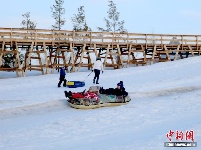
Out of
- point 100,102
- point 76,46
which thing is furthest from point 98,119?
point 76,46

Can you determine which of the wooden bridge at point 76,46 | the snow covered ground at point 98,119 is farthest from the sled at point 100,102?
the wooden bridge at point 76,46

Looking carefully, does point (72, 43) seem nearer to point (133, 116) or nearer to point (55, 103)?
point (55, 103)

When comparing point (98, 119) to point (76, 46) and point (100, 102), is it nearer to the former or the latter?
point (100, 102)

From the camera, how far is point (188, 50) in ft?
121

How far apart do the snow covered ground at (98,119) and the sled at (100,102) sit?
0.98ft

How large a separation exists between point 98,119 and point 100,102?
92.1 inches

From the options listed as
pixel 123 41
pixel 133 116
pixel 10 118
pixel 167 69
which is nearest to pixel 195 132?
pixel 133 116

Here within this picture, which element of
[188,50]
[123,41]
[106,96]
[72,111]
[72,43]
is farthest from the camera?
[188,50]

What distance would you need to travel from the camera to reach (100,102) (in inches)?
595

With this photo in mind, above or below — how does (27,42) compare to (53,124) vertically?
above

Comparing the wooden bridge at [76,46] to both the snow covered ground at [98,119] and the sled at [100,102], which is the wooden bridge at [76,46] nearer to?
the snow covered ground at [98,119]

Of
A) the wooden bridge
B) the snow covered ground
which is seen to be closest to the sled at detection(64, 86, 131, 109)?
the snow covered ground

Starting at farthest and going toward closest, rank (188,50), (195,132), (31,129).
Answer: (188,50) < (31,129) < (195,132)

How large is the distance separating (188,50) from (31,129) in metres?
28.1
